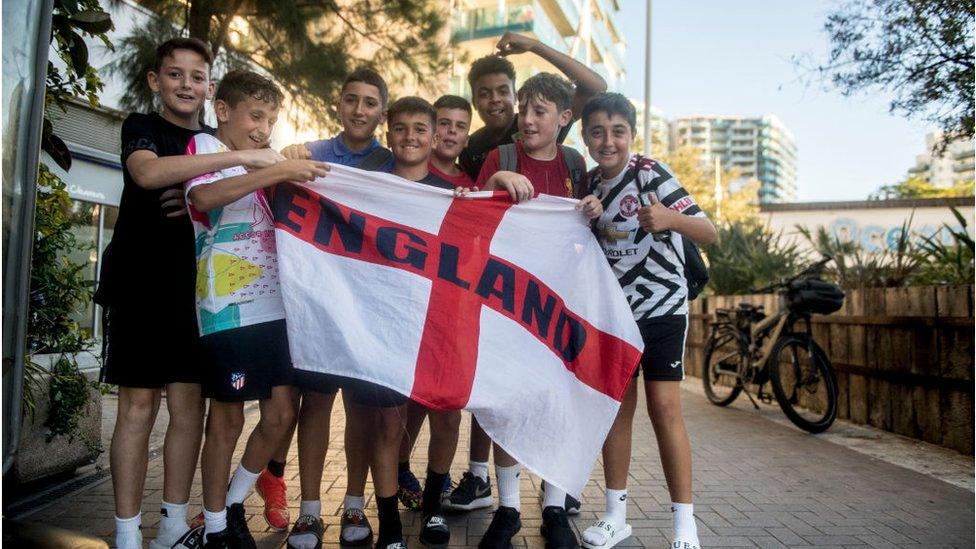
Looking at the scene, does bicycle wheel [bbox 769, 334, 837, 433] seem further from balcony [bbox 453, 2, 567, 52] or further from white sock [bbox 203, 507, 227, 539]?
balcony [bbox 453, 2, 567, 52]

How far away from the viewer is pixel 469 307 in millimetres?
3373

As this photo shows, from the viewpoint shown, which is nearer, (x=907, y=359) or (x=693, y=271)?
(x=693, y=271)

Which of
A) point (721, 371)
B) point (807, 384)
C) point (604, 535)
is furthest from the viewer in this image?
point (721, 371)

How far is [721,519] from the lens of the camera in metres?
4.02

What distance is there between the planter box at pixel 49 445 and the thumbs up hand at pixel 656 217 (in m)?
3.23

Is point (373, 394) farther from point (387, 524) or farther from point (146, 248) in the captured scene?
point (146, 248)

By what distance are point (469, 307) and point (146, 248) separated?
1.34m

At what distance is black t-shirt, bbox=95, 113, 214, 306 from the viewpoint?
310cm

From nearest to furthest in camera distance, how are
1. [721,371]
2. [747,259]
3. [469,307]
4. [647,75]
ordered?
[469,307], [721,371], [747,259], [647,75]

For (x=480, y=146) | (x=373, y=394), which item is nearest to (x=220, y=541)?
(x=373, y=394)

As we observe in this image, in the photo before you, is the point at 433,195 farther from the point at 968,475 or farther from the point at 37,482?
the point at 968,475

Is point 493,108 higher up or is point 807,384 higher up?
point 493,108

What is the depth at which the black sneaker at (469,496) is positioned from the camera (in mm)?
4129

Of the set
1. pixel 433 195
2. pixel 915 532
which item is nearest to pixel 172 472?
pixel 433 195
